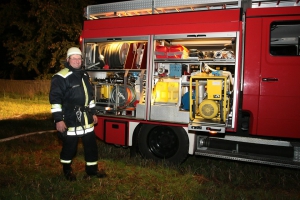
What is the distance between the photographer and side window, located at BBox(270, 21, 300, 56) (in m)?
4.30

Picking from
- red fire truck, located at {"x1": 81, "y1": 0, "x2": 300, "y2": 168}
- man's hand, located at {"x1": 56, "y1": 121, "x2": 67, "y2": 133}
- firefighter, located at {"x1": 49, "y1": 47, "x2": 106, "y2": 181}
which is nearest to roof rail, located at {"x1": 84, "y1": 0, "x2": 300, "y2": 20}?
red fire truck, located at {"x1": 81, "y1": 0, "x2": 300, "y2": 168}

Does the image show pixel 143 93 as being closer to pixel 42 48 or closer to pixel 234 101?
pixel 234 101

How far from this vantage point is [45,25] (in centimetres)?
1850

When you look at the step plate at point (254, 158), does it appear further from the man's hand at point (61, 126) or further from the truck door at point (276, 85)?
the man's hand at point (61, 126)

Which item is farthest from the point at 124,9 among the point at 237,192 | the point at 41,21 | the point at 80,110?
the point at 41,21

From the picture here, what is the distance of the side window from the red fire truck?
2cm

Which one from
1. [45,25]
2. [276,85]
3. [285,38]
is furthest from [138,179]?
[45,25]

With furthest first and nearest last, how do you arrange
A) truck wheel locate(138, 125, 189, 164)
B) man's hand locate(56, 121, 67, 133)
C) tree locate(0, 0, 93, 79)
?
tree locate(0, 0, 93, 79) < truck wheel locate(138, 125, 189, 164) < man's hand locate(56, 121, 67, 133)

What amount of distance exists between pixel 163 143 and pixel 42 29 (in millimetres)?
16653

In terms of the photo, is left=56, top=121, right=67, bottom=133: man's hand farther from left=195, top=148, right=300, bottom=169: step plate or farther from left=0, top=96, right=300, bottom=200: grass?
left=195, top=148, right=300, bottom=169: step plate

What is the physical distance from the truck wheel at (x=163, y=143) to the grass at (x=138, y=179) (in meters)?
0.21

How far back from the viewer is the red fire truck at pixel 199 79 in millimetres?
4184

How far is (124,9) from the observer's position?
5336 millimetres

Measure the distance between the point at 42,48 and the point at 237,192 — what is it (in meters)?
19.3
